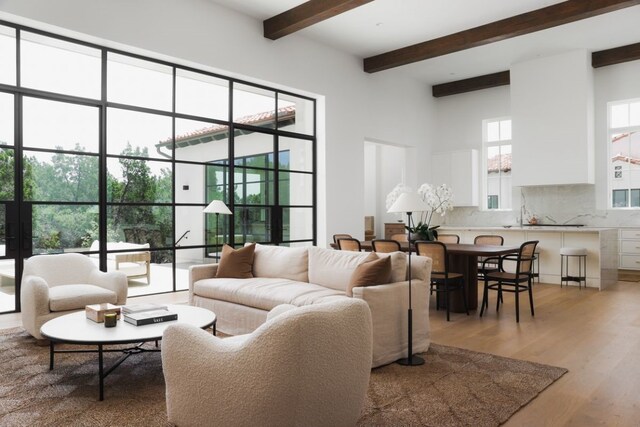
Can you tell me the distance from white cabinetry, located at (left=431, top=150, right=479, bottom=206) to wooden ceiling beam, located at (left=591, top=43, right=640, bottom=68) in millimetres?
2706

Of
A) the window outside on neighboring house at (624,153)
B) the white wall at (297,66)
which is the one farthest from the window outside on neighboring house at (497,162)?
the window outside on neighboring house at (624,153)

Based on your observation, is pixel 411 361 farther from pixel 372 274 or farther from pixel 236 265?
pixel 236 265

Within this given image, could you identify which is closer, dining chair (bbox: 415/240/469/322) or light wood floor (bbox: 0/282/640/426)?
light wood floor (bbox: 0/282/640/426)

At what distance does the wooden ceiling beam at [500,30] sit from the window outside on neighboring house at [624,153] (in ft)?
10.5

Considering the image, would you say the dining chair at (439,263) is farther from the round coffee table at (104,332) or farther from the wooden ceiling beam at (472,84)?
the wooden ceiling beam at (472,84)

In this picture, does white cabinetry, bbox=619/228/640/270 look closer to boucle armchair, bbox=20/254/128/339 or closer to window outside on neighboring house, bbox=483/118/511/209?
window outside on neighboring house, bbox=483/118/511/209

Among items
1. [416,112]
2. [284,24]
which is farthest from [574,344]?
[416,112]

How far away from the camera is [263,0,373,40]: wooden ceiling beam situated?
5.94 m

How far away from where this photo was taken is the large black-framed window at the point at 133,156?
4.98 m

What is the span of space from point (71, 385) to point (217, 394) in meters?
1.52

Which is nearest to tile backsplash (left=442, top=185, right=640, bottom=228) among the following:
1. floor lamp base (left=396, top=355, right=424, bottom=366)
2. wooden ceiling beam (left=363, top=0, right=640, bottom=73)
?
wooden ceiling beam (left=363, top=0, right=640, bottom=73)

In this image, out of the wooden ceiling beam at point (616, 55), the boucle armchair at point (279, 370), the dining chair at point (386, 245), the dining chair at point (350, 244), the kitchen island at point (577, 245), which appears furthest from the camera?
the wooden ceiling beam at point (616, 55)

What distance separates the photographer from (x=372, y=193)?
12992mm

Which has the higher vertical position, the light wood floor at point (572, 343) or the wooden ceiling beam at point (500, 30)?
the wooden ceiling beam at point (500, 30)
